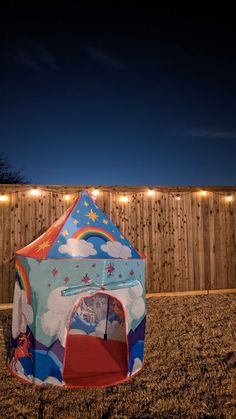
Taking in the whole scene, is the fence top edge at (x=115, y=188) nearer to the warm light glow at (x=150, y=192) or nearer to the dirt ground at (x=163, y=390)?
the warm light glow at (x=150, y=192)

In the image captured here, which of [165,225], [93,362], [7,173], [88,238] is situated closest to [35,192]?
[88,238]

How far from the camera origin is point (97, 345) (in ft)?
11.7

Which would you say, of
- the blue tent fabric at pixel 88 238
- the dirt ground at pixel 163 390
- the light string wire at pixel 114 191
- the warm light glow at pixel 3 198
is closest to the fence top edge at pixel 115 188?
the light string wire at pixel 114 191

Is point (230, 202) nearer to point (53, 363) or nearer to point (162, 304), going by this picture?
point (162, 304)

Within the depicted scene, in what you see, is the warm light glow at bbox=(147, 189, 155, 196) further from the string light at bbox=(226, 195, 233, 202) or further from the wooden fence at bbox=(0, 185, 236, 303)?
the string light at bbox=(226, 195, 233, 202)

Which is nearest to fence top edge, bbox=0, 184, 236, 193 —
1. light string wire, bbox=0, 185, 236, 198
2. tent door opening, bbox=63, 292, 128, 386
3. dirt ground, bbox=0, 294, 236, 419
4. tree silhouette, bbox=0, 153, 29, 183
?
light string wire, bbox=0, 185, 236, 198

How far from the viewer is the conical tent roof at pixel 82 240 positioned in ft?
9.16

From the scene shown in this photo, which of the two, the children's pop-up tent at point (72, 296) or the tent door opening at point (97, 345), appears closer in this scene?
the children's pop-up tent at point (72, 296)

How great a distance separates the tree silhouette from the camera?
1265cm

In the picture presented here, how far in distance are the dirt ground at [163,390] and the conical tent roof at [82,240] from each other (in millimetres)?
1331

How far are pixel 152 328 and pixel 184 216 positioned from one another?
2948 millimetres

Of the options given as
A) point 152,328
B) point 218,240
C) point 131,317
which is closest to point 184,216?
point 218,240

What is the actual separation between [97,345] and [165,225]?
329cm

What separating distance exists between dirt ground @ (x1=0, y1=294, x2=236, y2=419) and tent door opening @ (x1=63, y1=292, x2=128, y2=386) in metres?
0.22
